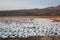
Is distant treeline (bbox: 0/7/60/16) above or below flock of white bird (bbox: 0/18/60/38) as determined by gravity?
above

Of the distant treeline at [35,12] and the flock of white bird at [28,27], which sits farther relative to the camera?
the distant treeline at [35,12]

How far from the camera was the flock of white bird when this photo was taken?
197 centimetres

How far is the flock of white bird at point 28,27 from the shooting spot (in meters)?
1.97

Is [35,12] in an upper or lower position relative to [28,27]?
upper

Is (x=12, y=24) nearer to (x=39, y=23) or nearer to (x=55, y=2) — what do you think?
(x=39, y=23)

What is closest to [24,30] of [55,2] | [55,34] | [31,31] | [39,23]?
[31,31]

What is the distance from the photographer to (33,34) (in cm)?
196

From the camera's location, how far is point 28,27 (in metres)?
2.08

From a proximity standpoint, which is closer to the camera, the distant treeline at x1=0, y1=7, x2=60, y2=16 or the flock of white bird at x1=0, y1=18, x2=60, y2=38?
the flock of white bird at x1=0, y1=18, x2=60, y2=38

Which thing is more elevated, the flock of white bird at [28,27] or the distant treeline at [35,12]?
the distant treeline at [35,12]

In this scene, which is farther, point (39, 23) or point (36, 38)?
point (39, 23)

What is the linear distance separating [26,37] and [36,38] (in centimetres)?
11

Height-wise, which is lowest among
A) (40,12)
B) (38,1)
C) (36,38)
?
(36,38)

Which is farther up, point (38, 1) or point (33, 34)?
point (38, 1)
